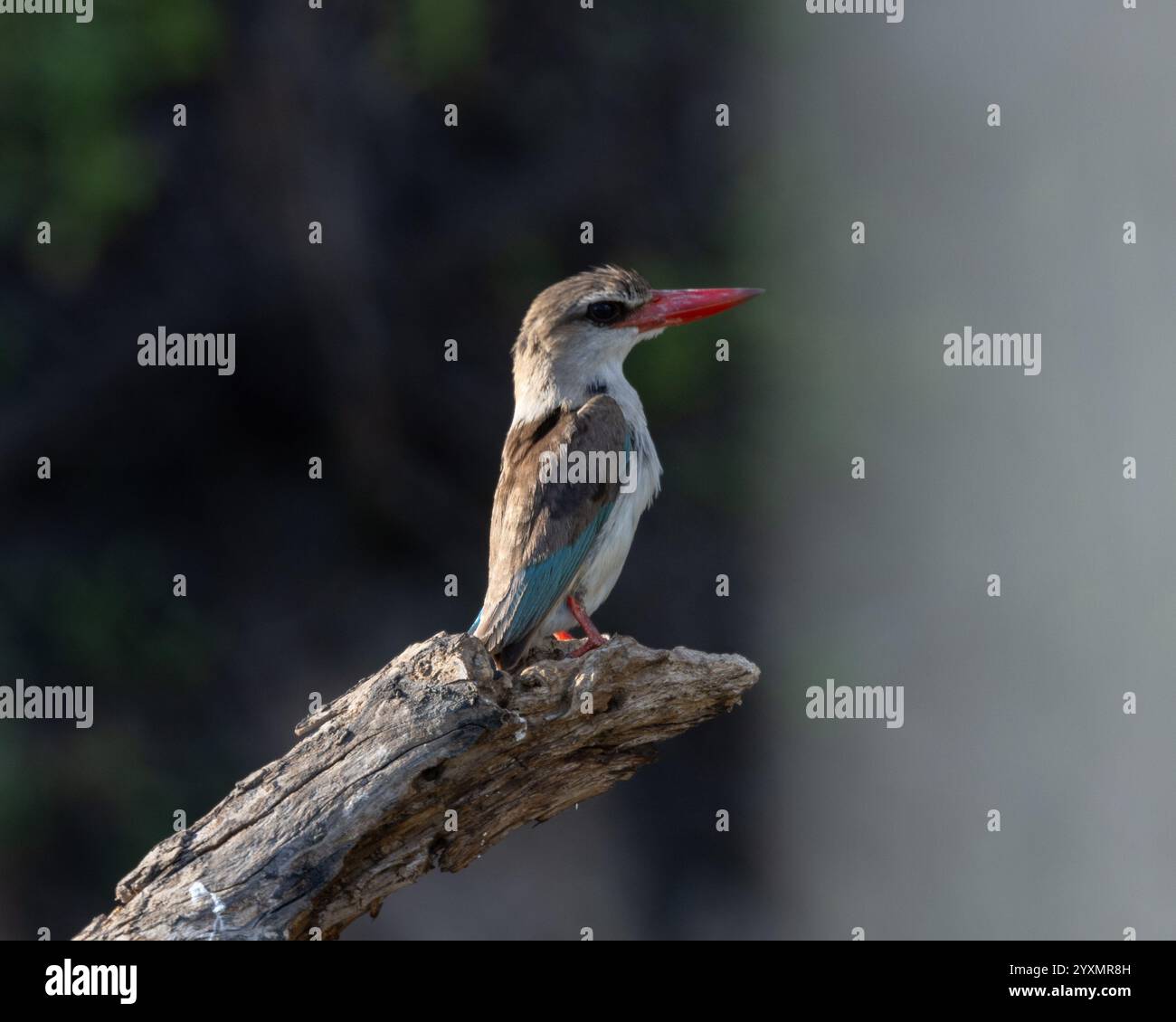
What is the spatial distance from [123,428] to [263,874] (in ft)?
16.0

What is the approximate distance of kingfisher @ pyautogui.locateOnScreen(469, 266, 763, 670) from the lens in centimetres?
445

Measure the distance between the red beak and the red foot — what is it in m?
1.03

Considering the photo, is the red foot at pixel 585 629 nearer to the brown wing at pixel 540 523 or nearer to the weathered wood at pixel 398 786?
the brown wing at pixel 540 523

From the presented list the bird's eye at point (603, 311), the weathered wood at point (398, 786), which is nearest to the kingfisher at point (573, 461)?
the bird's eye at point (603, 311)

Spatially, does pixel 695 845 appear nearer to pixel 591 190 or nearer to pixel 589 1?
pixel 591 190

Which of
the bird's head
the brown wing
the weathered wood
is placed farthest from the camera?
the bird's head

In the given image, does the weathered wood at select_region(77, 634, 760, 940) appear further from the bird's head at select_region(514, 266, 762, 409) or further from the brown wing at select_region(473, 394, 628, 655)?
the bird's head at select_region(514, 266, 762, 409)

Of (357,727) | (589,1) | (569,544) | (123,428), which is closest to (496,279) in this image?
(589,1)

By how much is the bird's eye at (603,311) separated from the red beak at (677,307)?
0.03 metres

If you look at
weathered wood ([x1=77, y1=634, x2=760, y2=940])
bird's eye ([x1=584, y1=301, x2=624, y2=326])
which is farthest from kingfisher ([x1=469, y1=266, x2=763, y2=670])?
weathered wood ([x1=77, y1=634, x2=760, y2=940])

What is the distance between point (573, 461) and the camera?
183 inches

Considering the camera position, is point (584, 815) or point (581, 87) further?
point (584, 815)

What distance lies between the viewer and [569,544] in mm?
4535

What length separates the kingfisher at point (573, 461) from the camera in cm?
445
